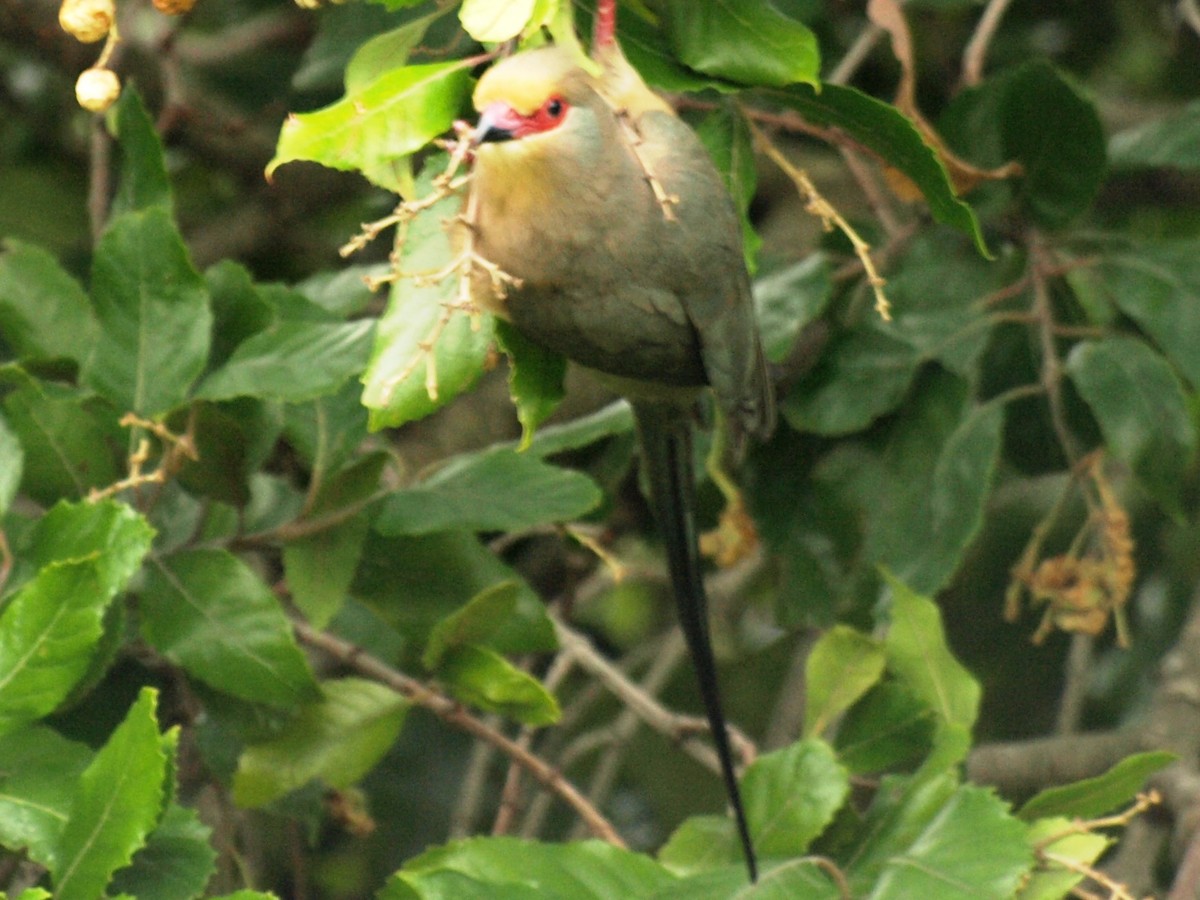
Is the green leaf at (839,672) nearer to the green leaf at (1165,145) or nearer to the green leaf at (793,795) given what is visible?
the green leaf at (793,795)

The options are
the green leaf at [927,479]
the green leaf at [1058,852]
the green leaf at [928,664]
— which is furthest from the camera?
the green leaf at [927,479]

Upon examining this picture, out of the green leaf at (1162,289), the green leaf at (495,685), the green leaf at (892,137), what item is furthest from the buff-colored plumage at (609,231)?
the green leaf at (1162,289)

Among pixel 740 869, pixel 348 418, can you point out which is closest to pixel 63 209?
pixel 348 418

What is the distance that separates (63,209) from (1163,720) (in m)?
1.89

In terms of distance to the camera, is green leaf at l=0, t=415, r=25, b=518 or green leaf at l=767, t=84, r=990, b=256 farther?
green leaf at l=0, t=415, r=25, b=518

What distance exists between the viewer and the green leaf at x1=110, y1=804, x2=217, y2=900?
136cm

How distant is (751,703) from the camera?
9.82 ft

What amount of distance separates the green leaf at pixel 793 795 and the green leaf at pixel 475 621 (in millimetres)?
292

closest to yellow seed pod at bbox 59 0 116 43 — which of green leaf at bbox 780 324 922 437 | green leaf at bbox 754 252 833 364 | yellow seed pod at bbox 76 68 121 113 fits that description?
yellow seed pod at bbox 76 68 121 113

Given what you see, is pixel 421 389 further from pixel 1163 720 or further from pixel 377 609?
pixel 1163 720

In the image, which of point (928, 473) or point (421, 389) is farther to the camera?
point (928, 473)

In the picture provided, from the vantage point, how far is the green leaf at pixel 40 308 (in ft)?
5.54

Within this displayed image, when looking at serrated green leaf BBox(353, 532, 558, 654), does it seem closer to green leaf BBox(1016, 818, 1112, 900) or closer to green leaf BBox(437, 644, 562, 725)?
green leaf BBox(437, 644, 562, 725)

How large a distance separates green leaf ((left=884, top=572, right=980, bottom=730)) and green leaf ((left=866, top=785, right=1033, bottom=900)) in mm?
225
